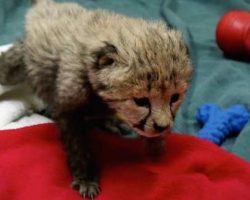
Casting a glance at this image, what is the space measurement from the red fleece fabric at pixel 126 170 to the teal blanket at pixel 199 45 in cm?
19

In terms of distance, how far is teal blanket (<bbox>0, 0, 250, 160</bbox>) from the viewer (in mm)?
1900

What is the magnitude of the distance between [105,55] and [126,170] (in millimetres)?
365

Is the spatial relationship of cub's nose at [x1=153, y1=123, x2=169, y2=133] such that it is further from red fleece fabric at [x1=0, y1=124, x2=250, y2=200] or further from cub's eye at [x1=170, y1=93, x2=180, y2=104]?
red fleece fabric at [x1=0, y1=124, x2=250, y2=200]

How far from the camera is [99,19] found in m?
1.53

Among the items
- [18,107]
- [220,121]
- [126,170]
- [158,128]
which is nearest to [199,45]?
[220,121]

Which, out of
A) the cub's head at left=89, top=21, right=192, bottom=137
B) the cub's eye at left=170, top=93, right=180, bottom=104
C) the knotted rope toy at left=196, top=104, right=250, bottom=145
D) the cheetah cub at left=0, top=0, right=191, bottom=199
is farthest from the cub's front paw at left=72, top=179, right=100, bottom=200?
the knotted rope toy at left=196, top=104, right=250, bottom=145

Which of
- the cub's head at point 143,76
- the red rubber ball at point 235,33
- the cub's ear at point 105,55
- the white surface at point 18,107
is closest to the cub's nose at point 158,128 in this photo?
the cub's head at point 143,76

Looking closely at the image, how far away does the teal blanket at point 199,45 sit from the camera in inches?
74.8

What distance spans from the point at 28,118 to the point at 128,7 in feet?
4.13

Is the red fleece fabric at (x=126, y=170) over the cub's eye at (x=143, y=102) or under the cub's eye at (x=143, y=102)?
under

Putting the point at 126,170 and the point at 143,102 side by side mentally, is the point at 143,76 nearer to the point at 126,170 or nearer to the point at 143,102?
the point at 143,102

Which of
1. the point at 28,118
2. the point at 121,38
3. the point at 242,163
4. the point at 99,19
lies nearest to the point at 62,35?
the point at 99,19

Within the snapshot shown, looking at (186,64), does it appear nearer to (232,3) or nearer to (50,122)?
(50,122)

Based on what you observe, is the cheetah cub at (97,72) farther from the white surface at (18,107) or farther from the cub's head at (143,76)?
the white surface at (18,107)
